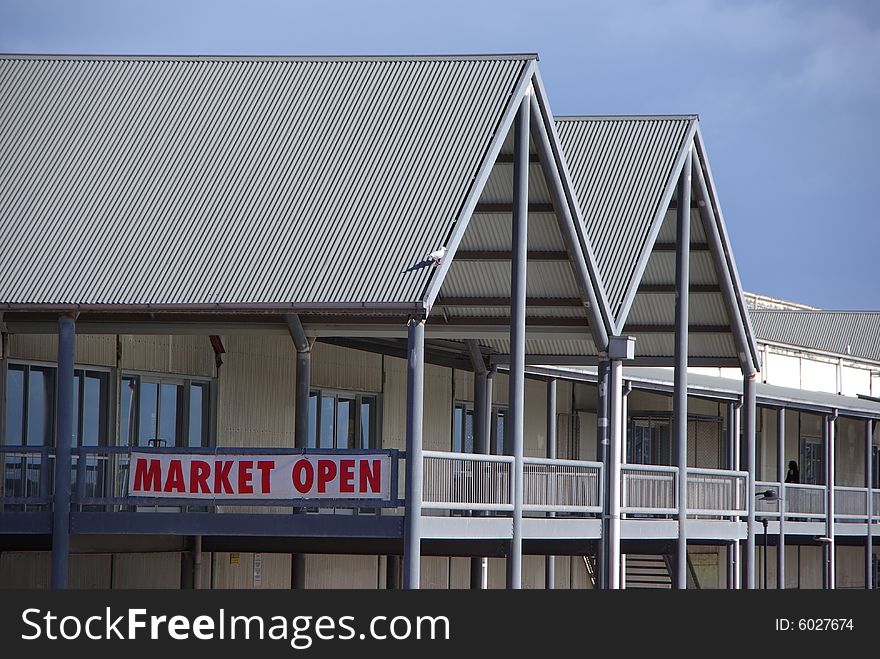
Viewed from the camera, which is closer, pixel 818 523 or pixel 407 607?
pixel 407 607

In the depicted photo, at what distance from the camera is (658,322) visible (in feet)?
113

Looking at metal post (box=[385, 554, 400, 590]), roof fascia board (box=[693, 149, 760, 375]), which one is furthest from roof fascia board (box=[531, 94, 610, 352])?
metal post (box=[385, 554, 400, 590])

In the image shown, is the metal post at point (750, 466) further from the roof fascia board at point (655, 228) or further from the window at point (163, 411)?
the window at point (163, 411)

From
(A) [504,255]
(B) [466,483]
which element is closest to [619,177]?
(A) [504,255]

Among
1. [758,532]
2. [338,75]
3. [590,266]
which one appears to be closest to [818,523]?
[758,532]

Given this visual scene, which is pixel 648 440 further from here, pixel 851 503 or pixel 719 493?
pixel 719 493

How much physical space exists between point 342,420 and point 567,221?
9.52 metres

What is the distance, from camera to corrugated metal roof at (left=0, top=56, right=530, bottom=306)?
24.5 m

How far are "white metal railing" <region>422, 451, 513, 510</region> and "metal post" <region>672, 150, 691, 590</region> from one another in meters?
5.97

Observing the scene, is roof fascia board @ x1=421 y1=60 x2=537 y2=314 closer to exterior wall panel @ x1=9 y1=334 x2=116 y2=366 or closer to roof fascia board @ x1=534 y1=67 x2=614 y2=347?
roof fascia board @ x1=534 y1=67 x2=614 y2=347

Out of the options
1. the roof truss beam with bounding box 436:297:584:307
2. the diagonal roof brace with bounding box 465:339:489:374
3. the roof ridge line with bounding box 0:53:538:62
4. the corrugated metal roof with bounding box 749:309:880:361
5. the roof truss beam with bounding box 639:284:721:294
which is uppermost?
the corrugated metal roof with bounding box 749:309:880:361

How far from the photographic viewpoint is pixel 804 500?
140 feet

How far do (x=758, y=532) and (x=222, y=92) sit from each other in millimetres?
15970

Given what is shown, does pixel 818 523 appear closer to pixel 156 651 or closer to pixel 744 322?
pixel 744 322
